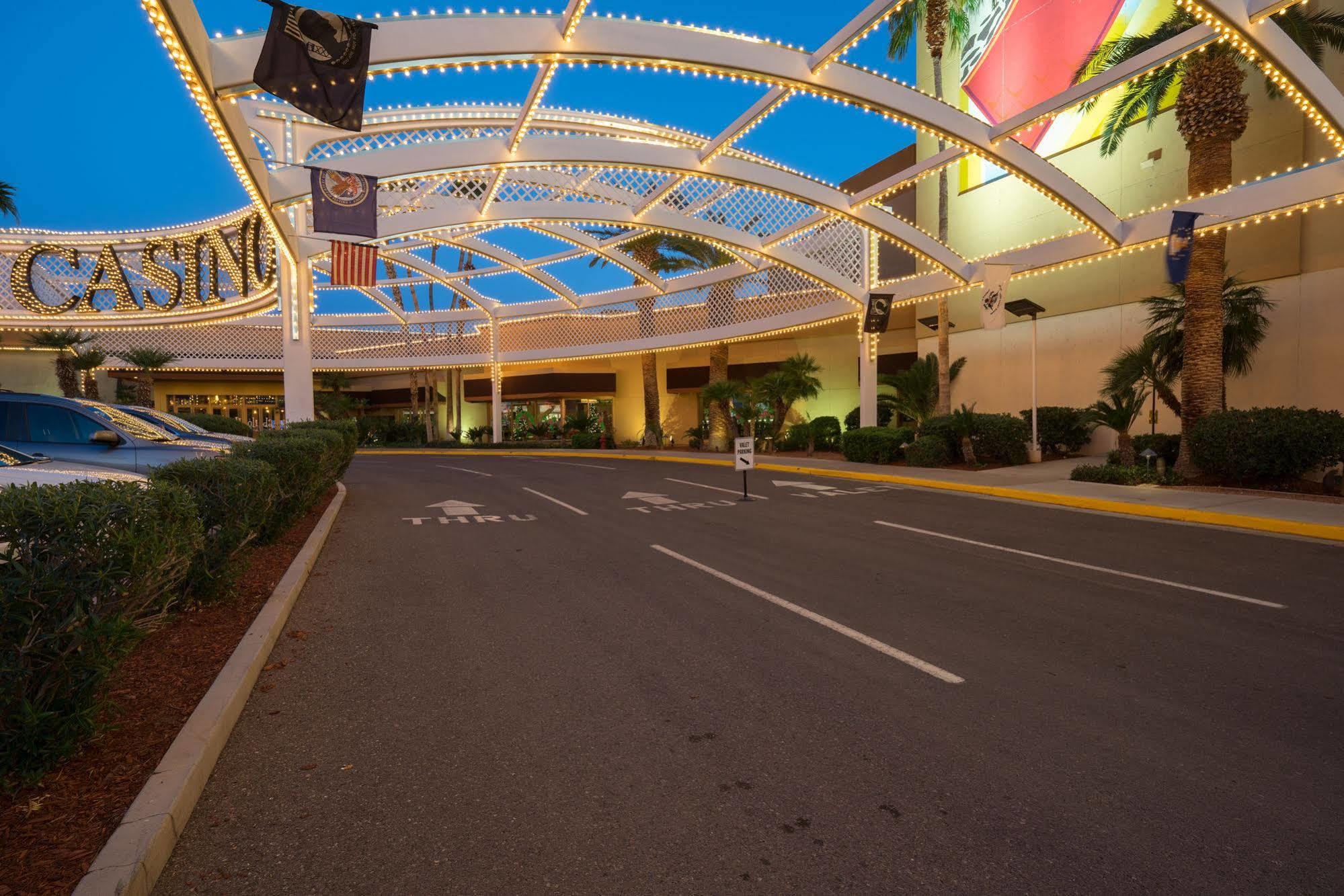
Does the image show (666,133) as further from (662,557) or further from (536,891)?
(536,891)

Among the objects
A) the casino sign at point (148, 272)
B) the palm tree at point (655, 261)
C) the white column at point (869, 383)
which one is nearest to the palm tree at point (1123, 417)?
the white column at point (869, 383)

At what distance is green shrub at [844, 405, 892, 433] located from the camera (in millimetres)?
27305

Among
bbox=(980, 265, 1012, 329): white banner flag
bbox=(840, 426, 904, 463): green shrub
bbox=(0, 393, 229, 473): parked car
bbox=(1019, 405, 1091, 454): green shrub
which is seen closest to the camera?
bbox=(0, 393, 229, 473): parked car

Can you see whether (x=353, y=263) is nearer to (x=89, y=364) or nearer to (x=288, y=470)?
(x=288, y=470)

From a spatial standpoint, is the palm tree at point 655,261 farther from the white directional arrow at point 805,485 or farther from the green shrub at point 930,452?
the white directional arrow at point 805,485

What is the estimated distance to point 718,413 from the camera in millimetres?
31438

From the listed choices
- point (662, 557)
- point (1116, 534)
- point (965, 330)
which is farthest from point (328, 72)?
point (965, 330)

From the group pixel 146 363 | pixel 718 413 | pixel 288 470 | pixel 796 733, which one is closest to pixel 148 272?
pixel 146 363

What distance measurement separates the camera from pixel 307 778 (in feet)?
11.3

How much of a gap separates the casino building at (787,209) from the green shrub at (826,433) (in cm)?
371

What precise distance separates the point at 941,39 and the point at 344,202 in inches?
782

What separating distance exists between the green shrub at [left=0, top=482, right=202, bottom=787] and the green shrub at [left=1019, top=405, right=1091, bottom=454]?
21.3 m

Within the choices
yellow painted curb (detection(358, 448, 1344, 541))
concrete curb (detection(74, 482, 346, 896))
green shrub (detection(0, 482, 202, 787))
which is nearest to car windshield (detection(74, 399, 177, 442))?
concrete curb (detection(74, 482, 346, 896))

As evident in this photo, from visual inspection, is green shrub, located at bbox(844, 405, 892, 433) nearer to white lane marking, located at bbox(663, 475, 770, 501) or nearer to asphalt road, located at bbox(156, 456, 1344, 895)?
white lane marking, located at bbox(663, 475, 770, 501)
